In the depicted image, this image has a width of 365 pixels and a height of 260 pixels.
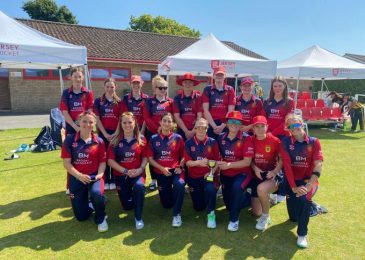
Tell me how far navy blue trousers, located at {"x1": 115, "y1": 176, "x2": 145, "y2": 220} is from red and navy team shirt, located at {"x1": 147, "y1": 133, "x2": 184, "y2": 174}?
1.13 ft

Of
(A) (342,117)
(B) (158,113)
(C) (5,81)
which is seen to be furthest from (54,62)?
(C) (5,81)

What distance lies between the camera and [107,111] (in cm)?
463

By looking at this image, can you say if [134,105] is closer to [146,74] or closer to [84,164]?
[84,164]

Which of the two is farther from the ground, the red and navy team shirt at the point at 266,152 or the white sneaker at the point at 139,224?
the red and navy team shirt at the point at 266,152

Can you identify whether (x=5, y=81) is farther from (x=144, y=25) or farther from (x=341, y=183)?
(x=144, y=25)

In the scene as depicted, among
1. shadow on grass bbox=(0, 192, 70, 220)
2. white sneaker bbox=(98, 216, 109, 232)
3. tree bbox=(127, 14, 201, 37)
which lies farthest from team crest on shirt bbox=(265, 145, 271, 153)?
tree bbox=(127, 14, 201, 37)

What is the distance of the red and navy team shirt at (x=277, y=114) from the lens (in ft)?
14.3

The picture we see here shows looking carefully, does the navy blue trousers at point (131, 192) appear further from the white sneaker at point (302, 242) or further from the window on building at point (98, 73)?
the window on building at point (98, 73)

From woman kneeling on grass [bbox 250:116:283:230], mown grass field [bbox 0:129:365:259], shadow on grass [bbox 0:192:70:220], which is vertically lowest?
shadow on grass [bbox 0:192:70:220]

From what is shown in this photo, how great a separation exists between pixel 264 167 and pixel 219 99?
4.30ft

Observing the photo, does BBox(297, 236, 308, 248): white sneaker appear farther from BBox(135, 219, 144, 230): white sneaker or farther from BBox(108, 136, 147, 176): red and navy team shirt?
BBox(108, 136, 147, 176): red and navy team shirt

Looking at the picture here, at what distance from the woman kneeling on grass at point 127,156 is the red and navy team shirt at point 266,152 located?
4.82 feet

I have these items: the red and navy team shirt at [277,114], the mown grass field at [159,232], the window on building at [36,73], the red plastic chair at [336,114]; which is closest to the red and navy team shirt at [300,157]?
the mown grass field at [159,232]

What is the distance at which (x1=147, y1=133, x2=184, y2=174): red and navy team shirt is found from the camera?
13.1ft
